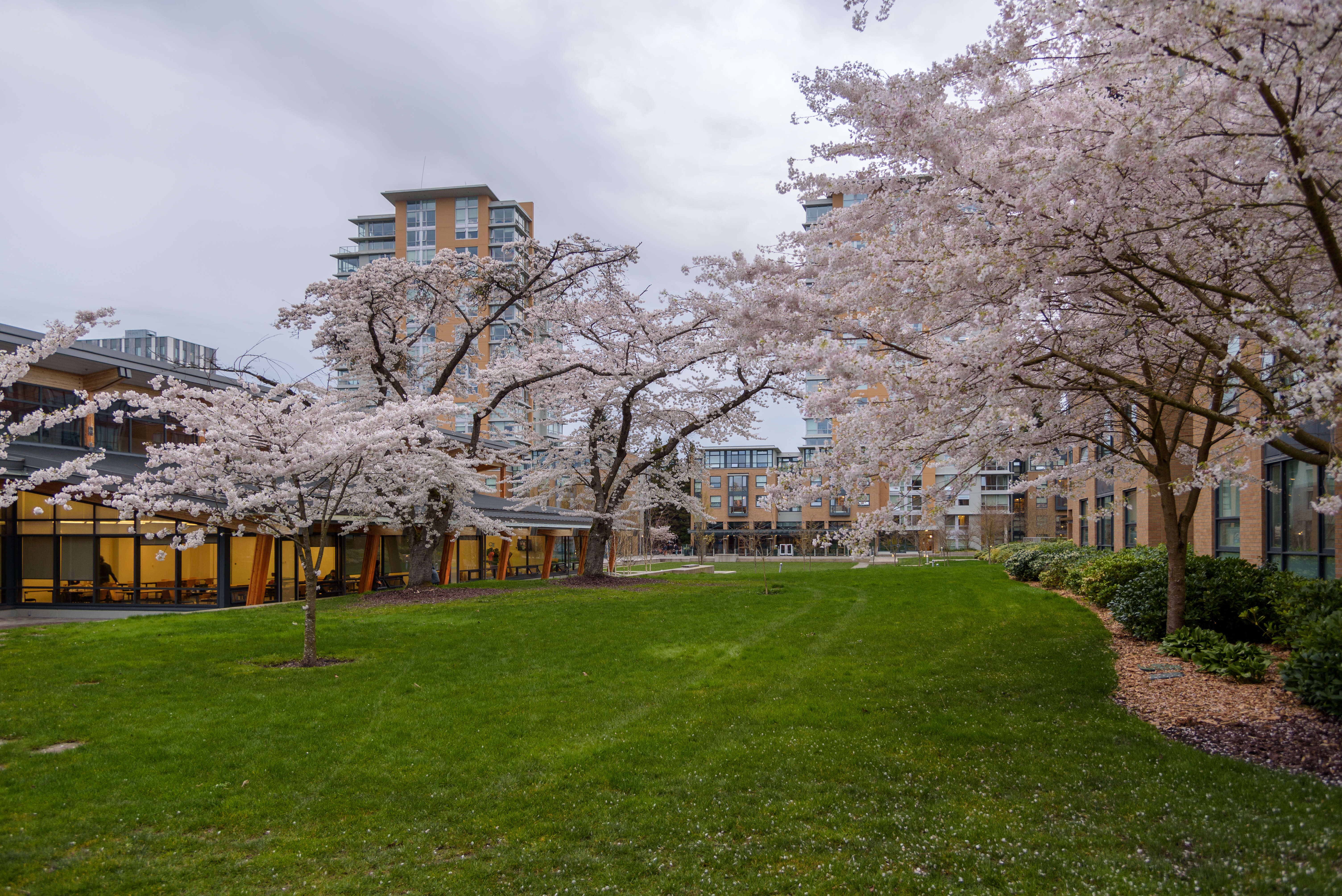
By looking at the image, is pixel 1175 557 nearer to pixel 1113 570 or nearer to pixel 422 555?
pixel 1113 570

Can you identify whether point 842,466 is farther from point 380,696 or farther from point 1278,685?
point 380,696

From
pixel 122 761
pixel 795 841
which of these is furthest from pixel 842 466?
pixel 122 761

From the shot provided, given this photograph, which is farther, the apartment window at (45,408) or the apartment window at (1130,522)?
the apartment window at (1130,522)

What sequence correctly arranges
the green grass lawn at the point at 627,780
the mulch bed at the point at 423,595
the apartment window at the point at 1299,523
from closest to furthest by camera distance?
the green grass lawn at the point at 627,780
the apartment window at the point at 1299,523
the mulch bed at the point at 423,595

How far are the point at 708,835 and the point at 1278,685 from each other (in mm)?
6734

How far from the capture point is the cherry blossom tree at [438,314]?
19984 millimetres

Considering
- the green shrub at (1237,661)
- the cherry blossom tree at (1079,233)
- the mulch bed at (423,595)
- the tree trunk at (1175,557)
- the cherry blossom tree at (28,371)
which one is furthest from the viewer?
the mulch bed at (423,595)

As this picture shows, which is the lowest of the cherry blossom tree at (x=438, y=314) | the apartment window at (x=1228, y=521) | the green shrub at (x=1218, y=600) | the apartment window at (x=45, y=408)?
the green shrub at (x=1218, y=600)

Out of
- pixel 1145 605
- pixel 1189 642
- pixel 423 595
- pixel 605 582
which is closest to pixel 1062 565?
pixel 1145 605

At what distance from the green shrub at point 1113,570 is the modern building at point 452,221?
56.3 meters

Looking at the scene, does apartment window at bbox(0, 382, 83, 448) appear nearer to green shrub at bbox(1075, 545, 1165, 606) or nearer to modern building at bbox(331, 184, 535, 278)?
green shrub at bbox(1075, 545, 1165, 606)

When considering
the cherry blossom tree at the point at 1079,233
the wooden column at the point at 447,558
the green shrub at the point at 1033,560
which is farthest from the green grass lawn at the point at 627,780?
the wooden column at the point at 447,558

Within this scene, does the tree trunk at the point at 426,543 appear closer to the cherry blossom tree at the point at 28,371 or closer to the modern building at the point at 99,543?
the modern building at the point at 99,543

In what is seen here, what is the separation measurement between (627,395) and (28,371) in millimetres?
14464
